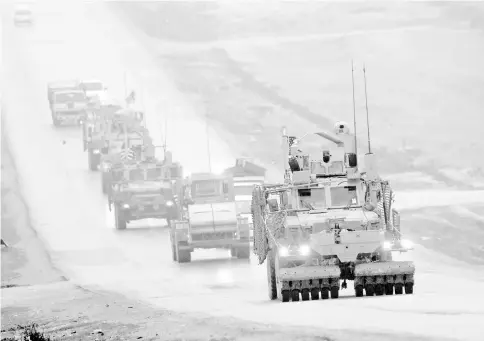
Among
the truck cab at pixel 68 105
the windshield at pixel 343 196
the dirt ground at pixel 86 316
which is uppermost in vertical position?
the truck cab at pixel 68 105

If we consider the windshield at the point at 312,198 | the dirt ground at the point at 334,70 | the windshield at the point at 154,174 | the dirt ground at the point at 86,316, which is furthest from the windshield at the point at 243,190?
the windshield at the point at 312,198

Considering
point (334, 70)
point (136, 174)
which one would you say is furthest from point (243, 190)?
point (334, 70)

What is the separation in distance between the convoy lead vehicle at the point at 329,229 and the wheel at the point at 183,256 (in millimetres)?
10123

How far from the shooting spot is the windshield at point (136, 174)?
5003 cm

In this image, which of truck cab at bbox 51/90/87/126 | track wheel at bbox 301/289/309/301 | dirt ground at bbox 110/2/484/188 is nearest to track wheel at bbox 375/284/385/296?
track wheel at bbox 301/289/309/301

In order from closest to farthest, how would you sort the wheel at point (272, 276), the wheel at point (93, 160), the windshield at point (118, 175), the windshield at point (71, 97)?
the wheel at point (272, 276) → the windshield at point (118, 175) → the wheel at point (93, 160) → the windshield at point (71, 97)

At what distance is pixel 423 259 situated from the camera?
41781 millimetres

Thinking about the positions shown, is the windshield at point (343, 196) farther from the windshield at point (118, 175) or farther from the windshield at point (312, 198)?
the windshield at point (118, 175)

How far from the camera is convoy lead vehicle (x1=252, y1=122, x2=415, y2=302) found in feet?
87.9

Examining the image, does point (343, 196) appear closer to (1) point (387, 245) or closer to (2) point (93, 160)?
(1) point (387, 245)

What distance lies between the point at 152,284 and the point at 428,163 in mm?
31543

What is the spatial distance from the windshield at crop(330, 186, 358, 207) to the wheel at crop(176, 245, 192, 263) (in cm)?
1171

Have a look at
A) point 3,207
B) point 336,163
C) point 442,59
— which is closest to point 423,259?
point 336,163

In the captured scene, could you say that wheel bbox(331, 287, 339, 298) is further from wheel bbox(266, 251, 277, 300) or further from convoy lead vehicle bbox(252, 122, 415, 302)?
wheel bbox(266, 251, 277, 300)
